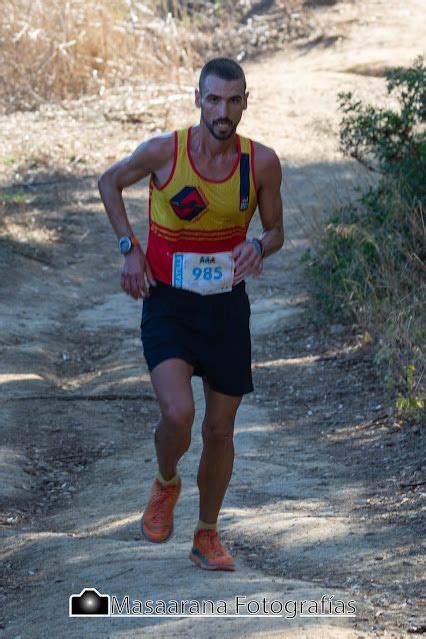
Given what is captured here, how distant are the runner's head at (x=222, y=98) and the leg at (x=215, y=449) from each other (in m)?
0.99

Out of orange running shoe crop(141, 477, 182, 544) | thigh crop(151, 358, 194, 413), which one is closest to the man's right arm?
thigh crop(151, 358, 194, 413)

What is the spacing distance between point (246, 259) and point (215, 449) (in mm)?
762

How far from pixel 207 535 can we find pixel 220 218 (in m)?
1.27

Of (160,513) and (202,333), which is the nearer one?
(202,333)

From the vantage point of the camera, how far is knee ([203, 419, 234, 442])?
4.60 m

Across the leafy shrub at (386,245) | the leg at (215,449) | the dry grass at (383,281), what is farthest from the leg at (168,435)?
the leafy shrub at (386,245)

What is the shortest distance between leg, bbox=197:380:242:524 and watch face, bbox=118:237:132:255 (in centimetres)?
60

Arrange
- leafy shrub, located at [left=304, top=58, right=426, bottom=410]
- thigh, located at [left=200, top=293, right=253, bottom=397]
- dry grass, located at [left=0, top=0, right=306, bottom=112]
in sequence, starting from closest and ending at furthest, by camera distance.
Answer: thigh, located at [left=200, top=293, right=253, bottom=397]
leafy shrub, located at [left=304, top=58, right=426, bottom=410]
dry grass, located at [left=0, top=0, right=306, bottom=112]

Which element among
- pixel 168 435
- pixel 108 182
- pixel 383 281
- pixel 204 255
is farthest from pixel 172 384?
pixel 383 281

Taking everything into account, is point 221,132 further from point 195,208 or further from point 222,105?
point 195,208

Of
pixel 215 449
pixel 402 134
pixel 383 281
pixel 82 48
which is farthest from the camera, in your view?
pixel 82 48

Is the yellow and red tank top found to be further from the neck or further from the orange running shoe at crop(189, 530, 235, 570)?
the orange running shoe at crop(189, 530, 235, 570)

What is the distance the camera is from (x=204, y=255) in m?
4.50

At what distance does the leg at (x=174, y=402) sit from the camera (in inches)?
174
